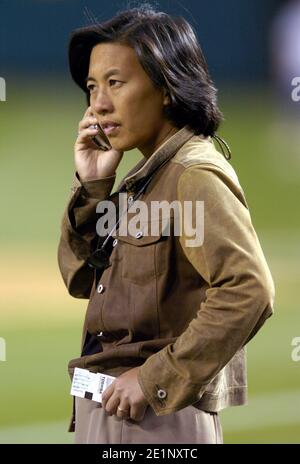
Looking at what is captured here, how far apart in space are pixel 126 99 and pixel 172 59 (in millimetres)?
117

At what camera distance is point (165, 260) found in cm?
167

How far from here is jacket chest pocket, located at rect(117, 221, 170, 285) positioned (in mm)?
1671

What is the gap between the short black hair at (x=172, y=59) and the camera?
1746mm

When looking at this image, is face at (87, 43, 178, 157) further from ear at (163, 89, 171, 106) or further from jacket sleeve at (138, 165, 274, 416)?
jacket sleeve at (138, 165, 274, 416)

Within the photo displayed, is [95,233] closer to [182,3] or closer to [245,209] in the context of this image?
[245,209]

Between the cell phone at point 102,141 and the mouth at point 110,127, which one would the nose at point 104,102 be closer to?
the mouth at point 110,127

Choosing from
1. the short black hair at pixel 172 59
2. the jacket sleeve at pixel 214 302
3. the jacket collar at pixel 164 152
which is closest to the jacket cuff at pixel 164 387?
the jacket sleeve at pixel 214 302

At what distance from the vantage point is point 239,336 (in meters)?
1.58

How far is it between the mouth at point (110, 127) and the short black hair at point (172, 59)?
103 millimetres

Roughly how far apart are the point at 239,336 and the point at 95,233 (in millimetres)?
482

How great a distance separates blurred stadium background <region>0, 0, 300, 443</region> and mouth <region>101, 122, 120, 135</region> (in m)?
1.40

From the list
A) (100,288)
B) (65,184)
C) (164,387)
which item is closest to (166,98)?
(100,288)

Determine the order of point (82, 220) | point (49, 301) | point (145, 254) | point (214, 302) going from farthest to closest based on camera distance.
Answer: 1. point (49, 301)
2. point (82, 220)
3. point (145, 254)
4. point (214, 302)

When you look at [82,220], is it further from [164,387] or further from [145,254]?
[164,387]
